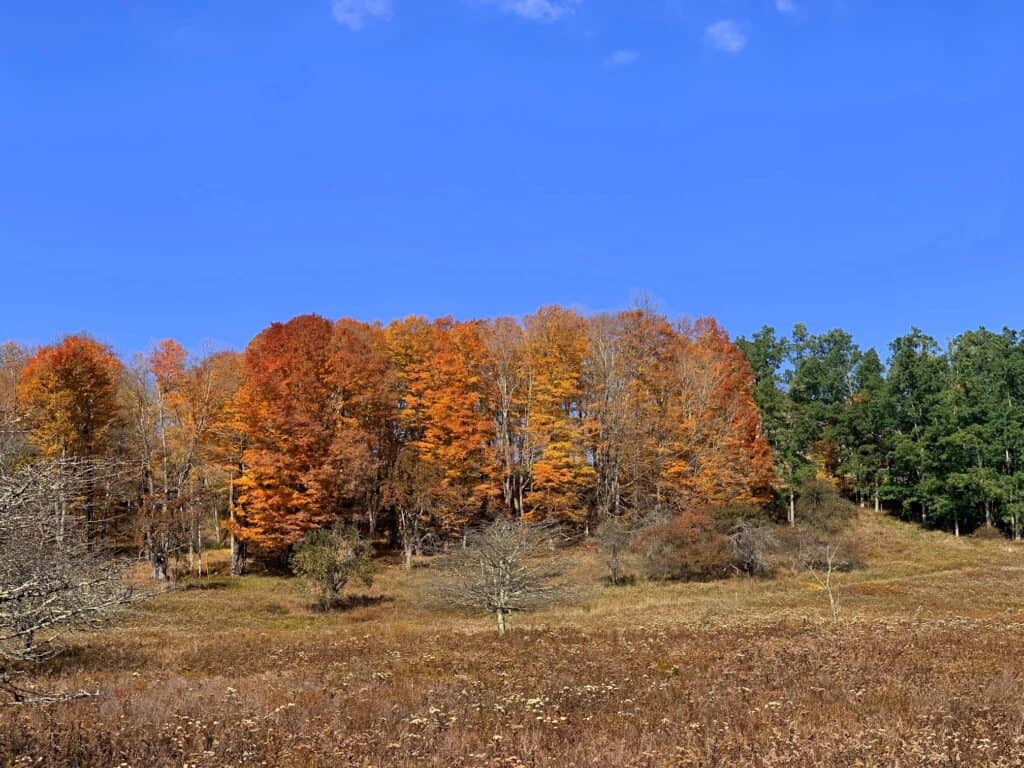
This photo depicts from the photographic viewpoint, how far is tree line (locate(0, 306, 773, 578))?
138 feet

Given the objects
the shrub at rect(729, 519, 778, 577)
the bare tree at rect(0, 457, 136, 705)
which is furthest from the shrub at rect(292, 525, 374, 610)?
the bare tree at rect(0, 457, 136, 705)

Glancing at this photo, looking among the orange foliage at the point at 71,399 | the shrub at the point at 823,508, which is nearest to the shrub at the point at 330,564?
the orange foliage at the point at 71,399

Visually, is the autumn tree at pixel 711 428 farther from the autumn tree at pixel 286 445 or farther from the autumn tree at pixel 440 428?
the autumn tree at pixel 286 445

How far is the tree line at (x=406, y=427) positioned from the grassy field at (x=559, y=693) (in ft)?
53.2

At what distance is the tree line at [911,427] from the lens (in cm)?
5722

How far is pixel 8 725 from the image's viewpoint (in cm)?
866

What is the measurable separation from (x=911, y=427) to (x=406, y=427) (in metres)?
44.0

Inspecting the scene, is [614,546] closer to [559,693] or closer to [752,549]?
[752,549]

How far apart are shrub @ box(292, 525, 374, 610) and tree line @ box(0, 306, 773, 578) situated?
24.2 feet

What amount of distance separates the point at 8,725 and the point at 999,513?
68.2 metres

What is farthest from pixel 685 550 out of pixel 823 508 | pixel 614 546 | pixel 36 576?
pixel 36 576

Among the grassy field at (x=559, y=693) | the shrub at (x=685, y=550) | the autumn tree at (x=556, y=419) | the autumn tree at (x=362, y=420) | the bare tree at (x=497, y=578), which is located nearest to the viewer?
the grassy field at (x=559, y=693)

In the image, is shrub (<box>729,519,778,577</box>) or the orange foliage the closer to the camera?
the orange foliage

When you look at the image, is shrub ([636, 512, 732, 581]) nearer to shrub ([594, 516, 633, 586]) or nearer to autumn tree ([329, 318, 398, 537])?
shrub ([594, 516, 633, 586])
